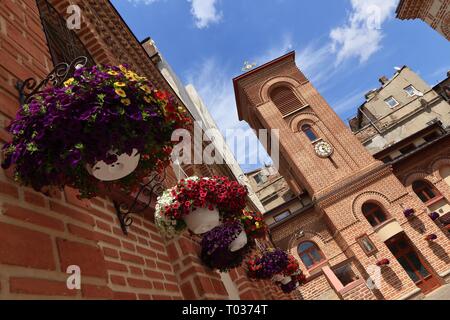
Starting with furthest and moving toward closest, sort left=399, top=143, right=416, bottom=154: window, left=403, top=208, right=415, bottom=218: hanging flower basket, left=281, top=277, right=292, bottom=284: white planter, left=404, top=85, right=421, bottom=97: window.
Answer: left=404, top=85, right=421, bottom=97: window, left=399, top=143, right=416, bottom=154: window, left=403, top=208, right=415, bottom=218: hanging flower basket, left=281, top=277, right=292, bottom=284: white planter

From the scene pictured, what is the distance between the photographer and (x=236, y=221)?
12.8 feet

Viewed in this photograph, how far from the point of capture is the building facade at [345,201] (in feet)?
57.7

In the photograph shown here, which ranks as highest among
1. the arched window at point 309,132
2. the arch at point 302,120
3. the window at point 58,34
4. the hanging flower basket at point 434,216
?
the arch at point 302,120

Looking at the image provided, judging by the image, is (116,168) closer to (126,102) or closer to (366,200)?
(126,102)

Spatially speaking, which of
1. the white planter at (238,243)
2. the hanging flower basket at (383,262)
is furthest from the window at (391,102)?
the white planter at (238,243)

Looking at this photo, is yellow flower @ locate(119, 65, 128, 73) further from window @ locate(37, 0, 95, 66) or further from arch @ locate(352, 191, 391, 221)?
arch @ locate(352, 191, 391, 221)

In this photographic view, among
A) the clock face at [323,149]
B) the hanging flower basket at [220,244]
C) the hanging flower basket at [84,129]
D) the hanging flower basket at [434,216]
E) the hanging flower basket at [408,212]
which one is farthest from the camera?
the clock face at [323,149]

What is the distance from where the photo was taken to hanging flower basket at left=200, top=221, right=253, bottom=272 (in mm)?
3888

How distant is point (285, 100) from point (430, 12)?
33.0ft

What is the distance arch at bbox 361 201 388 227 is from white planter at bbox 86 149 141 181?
65.0ft

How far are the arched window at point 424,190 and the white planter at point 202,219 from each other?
21522 millimetres

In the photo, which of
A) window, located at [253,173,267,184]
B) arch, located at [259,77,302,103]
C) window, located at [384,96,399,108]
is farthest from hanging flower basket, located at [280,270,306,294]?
window, located at [384,96,399,108]

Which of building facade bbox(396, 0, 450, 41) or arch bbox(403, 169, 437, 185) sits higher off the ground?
building facade bbox(396, 0, 450, 41)

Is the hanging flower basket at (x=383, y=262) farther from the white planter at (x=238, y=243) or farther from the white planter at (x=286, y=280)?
the white planter at (x=238, y=243)
